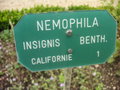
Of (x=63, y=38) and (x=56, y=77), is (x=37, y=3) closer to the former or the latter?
(x=56, y=77)

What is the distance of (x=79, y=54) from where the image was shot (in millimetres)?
1813

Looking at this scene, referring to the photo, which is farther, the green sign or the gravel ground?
the gravel ground

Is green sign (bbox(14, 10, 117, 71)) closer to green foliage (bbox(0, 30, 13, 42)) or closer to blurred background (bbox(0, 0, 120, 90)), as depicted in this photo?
blurred background (bbox(0, 0, 120, 90))

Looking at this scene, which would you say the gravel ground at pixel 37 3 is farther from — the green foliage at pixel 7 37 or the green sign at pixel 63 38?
the green sign at pixel 63 38

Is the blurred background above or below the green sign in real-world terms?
below

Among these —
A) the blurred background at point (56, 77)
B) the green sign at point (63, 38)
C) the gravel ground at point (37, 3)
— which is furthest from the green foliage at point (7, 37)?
the gravel ground at point (37, 3)

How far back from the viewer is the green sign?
1688 mm

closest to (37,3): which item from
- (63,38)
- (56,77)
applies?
(56,77)

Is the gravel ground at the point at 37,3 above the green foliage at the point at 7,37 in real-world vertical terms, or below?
below

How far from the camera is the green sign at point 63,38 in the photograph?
169 cm

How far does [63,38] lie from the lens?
5.71 ft

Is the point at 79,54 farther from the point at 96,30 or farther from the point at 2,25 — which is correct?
the point at 2,25

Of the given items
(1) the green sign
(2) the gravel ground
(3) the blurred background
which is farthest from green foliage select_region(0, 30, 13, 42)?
(2) the gravel ground

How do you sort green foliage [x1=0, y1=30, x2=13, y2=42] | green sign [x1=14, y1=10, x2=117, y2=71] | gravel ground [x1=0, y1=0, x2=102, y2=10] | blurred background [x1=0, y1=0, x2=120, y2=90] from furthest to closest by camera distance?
gravel ground [x1=0, y1=0, x2=102, y2=10] → green foliage [x1=0, y1=30, x2=13, y2=42] → blurred background [x1=0, y1=0, x2=120, y2=90] → green sign [x1=14, y1=10, x2=117, y2=71]
